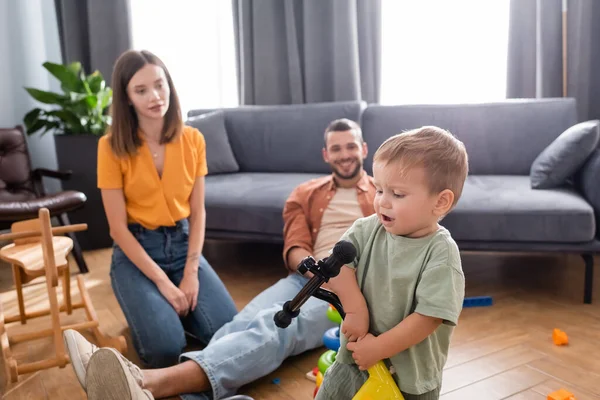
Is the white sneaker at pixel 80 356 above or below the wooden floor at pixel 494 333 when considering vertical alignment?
above

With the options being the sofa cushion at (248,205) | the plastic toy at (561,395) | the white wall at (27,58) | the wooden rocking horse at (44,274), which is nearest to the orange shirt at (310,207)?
the sofa cushion at (248,205)

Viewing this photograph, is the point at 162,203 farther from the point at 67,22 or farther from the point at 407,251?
the point at 67,22

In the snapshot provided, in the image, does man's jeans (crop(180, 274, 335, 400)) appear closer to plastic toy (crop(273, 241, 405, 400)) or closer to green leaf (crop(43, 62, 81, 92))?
plastic toy (crop(273, 241, 405, 400))

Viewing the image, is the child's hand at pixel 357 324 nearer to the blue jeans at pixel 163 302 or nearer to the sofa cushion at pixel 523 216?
the blue jeans at pixel 163 302

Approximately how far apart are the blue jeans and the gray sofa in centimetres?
70

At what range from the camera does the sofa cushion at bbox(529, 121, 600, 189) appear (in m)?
2.24

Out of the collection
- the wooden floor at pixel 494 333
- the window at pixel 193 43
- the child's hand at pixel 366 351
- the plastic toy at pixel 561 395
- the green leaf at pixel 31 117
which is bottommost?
the wooden floor at pixel 494 333

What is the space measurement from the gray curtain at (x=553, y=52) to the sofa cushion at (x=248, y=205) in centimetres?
147

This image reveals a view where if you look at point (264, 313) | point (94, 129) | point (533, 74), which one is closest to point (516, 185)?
point (533, 74)

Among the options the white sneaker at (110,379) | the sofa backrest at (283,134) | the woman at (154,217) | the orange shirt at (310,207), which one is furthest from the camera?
the sofa backrest at (283,134)

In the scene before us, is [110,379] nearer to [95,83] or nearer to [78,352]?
[78,352]

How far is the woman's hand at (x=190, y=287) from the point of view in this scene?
69.7 inches

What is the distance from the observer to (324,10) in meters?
3.57

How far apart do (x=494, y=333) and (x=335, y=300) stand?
1200 mm
